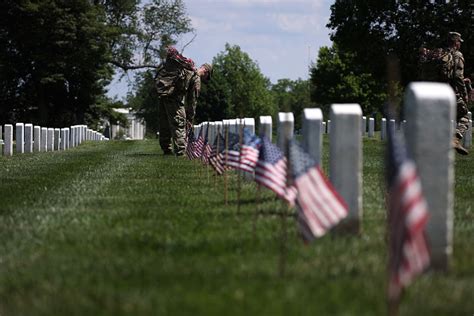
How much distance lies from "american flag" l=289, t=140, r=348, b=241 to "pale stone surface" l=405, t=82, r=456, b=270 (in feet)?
2.06

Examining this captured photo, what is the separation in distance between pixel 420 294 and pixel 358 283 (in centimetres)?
47

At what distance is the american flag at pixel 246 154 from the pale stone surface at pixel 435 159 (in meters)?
5.37

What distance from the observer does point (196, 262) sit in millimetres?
8305

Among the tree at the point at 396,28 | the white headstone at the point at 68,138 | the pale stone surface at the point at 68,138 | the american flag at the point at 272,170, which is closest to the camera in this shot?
the american flag at the point at 272,170

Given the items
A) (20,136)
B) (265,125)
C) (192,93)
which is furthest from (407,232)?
(20,136)

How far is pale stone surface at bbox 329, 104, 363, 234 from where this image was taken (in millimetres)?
9672

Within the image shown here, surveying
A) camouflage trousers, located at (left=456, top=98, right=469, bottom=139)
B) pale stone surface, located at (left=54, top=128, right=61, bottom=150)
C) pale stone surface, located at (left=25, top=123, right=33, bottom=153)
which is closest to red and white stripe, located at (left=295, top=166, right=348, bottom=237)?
camouflage trousers, located at (left=456, top=98, right=469, bottom=139)

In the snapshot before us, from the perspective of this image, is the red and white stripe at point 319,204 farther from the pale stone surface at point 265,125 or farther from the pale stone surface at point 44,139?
the pale stone surface at point 44,139

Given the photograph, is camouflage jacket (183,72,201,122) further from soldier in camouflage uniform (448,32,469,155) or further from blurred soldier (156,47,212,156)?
soldier in camouflage uniform (448,32,469,155)

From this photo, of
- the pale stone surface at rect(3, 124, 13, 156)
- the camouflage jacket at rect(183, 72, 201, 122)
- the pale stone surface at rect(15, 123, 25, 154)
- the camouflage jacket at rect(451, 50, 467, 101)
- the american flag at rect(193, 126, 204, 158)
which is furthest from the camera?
the pale stone surface at rect(15, 123, 25, 154)

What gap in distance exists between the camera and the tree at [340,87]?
123 m

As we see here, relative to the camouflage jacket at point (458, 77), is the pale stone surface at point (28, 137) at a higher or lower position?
lower

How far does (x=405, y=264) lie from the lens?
6281mm

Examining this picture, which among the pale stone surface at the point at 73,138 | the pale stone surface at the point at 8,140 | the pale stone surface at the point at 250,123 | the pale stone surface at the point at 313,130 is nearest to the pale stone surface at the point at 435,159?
the pale stone surface at the point at 313,130
